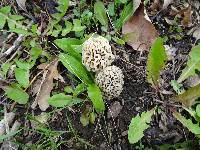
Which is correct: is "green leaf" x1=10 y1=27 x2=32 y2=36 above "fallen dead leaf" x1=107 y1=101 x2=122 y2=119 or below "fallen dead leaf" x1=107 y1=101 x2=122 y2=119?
above

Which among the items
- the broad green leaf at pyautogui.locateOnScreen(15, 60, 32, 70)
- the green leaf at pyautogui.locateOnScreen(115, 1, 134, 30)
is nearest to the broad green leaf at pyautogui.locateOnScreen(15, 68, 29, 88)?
the broad green leaf at pyautogui.locateOnScreen(15, 60, 32, 70)

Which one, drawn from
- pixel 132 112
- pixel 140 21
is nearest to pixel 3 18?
pixel 140 21

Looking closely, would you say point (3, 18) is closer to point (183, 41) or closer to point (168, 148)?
point (183, 41)

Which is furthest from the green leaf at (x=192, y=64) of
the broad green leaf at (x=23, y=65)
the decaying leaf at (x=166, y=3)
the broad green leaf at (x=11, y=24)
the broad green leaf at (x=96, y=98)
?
the broad green leaf at (x=11, y=24)

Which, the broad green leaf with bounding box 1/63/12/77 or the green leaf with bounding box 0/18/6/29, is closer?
the broad green leaf with bounding box 1/63/12/77

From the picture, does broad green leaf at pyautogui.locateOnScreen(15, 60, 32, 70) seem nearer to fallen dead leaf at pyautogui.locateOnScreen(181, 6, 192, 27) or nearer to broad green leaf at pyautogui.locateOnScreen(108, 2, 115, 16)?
broad green leaf at pyautogui.locateOnScreen(108, 2, 115, 16)

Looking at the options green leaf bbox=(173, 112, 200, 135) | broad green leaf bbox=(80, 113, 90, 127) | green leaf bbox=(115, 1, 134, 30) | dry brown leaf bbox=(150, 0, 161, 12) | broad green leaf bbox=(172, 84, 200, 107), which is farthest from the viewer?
dry brown leaf bbox=(150, 0, 161, 12)

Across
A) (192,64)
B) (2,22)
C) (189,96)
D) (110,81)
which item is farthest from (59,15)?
(189,96)
